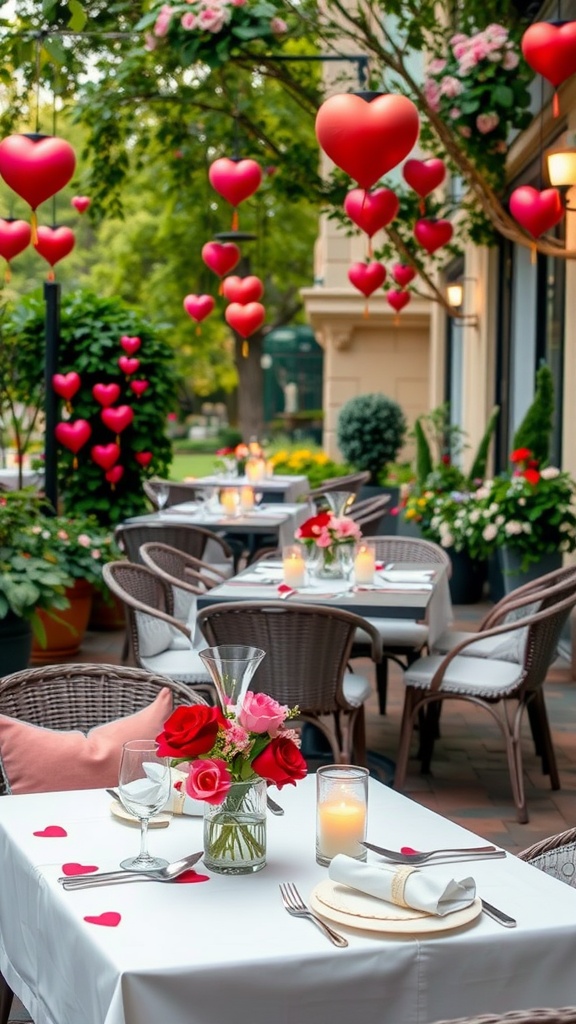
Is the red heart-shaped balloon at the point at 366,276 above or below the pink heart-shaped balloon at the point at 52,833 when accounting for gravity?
above

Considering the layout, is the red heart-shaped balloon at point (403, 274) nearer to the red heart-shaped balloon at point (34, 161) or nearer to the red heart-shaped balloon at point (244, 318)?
the red heart-shaped balloon at point (244, 318)

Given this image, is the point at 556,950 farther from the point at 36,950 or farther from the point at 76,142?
the point at 76,142

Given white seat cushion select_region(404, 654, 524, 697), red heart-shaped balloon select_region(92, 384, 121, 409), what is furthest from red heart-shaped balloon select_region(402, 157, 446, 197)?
white seat cushion select_region(404, 654, 524, 697)

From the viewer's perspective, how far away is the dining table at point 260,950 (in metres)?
2.00

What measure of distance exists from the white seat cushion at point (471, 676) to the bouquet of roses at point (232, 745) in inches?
109

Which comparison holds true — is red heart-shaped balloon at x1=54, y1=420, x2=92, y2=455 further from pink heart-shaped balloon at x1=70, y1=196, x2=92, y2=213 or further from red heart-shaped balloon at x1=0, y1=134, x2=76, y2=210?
red heart-shaped balloon at x1=0, y1=134, x2=76, y2=210

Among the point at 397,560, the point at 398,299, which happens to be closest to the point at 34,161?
the point at 397,560

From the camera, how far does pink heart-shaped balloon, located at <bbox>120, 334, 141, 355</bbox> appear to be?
9461 mm

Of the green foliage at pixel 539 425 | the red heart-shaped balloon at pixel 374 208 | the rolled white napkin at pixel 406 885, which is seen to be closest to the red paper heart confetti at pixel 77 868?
the rolled white napkin at pixel 406 885

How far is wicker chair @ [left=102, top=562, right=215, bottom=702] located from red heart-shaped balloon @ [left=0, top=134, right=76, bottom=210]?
1.66m

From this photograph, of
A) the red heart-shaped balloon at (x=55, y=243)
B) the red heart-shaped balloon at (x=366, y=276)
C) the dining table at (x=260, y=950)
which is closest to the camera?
the dining table at (x=260, y=950)

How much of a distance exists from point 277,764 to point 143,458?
749 cm

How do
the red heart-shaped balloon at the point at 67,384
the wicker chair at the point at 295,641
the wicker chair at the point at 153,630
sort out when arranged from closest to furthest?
the wicker chair at the point at 295,641
the wicker chair at the point at 153,630
the red heart-shaped balloon at the point at 67,384

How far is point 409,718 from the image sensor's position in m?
5.21
